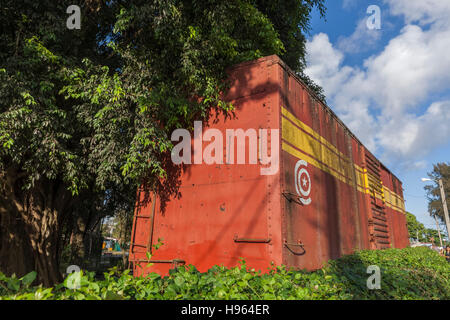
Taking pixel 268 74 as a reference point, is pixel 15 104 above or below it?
below

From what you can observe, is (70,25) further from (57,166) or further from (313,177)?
(313,177)

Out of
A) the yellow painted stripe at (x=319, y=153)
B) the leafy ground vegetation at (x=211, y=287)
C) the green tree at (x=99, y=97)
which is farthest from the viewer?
the green tree at (x=99, y=97)

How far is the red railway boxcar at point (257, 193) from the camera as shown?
19.0 ft

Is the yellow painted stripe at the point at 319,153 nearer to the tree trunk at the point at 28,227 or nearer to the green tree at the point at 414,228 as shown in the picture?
the tree trunk at the point at 28,227

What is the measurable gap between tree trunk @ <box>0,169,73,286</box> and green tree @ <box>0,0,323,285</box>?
29 millimetres

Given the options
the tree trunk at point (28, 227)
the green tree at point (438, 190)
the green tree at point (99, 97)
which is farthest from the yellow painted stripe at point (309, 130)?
the green tree at point (438, 190)

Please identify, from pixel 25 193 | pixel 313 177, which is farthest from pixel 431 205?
pixel 25 193

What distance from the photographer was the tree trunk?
8539mm

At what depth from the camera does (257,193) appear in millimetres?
5898

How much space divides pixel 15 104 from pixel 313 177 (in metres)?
7.18

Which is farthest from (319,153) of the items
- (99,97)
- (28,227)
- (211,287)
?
(28,227)

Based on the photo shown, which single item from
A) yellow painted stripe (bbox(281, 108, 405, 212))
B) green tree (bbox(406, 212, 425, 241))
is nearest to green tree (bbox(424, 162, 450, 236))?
green tree (bbox(406, 212, 425, 241))

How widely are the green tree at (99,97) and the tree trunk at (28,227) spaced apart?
0.03 meters

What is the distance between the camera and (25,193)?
897 cm
